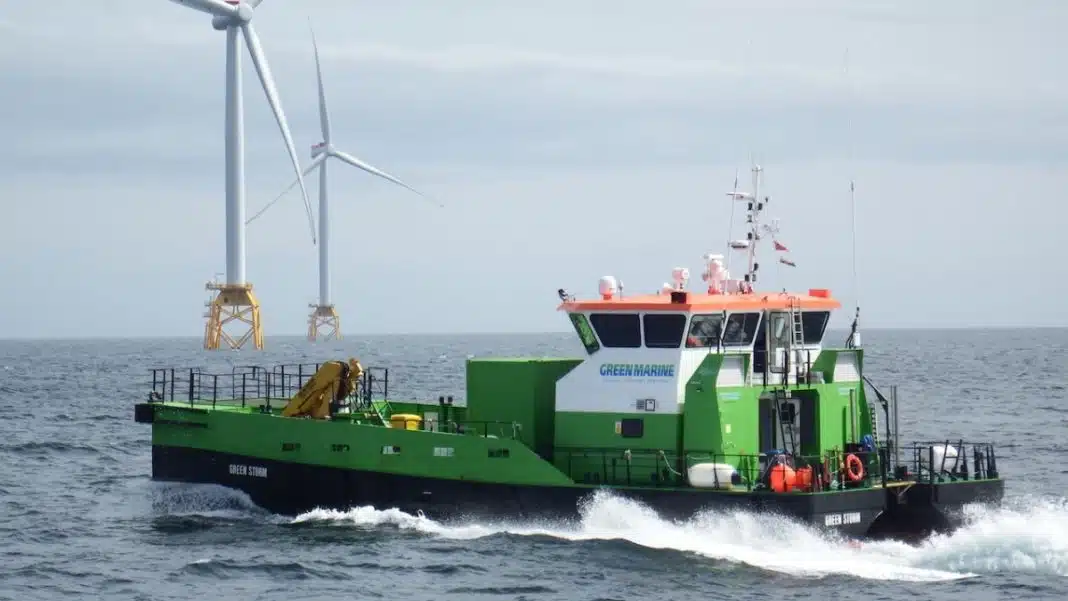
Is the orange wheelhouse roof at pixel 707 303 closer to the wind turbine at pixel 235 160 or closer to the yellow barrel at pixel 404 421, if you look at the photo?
the yellow barrel at pixel 404 421

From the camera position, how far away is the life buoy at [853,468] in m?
22.1

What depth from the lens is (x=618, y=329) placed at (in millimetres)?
23031

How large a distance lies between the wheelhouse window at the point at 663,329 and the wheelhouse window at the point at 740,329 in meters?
0.71

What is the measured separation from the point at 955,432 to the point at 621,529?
25.2 m

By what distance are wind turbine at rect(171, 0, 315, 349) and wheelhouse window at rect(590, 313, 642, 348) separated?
5414cm

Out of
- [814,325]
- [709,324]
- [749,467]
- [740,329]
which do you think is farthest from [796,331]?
[749,467]

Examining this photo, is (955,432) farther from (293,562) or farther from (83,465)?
(293,562)

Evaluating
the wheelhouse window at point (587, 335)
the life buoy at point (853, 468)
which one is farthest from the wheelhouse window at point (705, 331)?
the life buoy at point (853, 468)

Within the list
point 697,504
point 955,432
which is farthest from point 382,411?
point 955,432

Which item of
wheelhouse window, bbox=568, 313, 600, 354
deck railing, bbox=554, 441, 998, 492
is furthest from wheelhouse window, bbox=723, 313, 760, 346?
wheelhouse window, bbox=568, 313, 600, 354

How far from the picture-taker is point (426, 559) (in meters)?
22.0

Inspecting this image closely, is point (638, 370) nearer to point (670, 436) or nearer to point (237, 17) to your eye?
point (670, 436)

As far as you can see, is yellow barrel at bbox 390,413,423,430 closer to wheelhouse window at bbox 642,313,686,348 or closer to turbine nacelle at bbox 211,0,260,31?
wheelhouse window at bbox 642,313,686,348

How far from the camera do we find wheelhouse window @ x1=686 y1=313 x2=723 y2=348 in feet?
74.0
